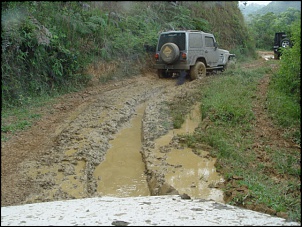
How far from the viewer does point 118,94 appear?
34.6 ft

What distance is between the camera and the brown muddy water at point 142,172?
5629mm

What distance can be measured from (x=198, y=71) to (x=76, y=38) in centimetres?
412

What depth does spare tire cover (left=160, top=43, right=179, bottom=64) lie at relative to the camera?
12.1 metres

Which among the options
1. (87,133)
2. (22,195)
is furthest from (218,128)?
(22,195)

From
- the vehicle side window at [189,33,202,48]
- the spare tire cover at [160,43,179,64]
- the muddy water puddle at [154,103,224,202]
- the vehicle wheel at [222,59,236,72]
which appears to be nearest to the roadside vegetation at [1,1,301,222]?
the muddy water puddle at [154,103,224,202]

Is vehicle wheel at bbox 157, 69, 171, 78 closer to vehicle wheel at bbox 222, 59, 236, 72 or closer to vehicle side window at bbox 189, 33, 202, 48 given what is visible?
vehicle side window at bbox 189, 33, 202, 48

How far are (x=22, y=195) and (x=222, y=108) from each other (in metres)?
5.02

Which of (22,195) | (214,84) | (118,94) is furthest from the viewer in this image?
(214,84)

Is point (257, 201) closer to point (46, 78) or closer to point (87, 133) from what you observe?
point (87, 133)

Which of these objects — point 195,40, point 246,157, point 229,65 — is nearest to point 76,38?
point 195,40

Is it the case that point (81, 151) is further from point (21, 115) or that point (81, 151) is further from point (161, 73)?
point (161, 73)

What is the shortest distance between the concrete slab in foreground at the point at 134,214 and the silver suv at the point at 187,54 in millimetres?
7975

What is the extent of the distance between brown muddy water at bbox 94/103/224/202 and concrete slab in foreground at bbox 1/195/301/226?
822mm

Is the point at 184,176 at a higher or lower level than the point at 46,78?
lower
